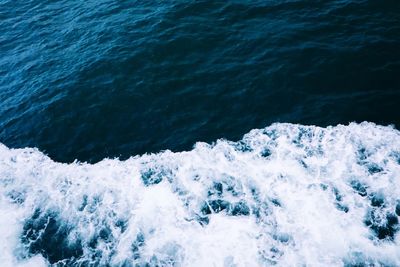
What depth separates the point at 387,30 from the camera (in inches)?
667

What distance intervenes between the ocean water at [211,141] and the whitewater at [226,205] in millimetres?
52

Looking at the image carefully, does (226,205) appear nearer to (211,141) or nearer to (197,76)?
(211,141)

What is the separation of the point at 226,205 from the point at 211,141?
3343 millimetres

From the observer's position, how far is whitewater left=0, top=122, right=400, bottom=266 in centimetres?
1130

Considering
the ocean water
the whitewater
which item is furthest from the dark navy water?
the whitewater

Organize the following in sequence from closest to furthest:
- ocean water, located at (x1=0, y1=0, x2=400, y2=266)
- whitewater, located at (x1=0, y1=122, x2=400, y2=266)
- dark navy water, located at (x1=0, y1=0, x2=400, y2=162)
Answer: whitewater, located at (x1=0, y1=122, x2=400, y2=266), ocean water, located at (x1=0, y1=0, x2=400, y2=266), dark navy water, located at (x1=0, y1=0, x2=400, y2=162)

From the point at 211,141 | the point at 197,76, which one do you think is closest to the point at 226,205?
the point at 211,141

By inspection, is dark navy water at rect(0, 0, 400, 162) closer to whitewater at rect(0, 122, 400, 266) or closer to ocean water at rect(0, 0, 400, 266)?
ocean water at rect(0, 0, 400, 266)

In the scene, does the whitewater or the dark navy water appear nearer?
the whitewater

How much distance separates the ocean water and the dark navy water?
8 centimetres

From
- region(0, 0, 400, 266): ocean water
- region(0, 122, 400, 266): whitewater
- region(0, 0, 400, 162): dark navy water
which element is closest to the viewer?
region(0, 122, 400, 266): whitewater

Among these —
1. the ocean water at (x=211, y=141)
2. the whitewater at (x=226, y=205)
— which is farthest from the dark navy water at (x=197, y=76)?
the whitewater at (x=226, y=205)

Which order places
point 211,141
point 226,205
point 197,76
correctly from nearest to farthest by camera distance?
point 226,205
point 211,141
point 197,76

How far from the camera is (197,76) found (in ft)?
58.3
